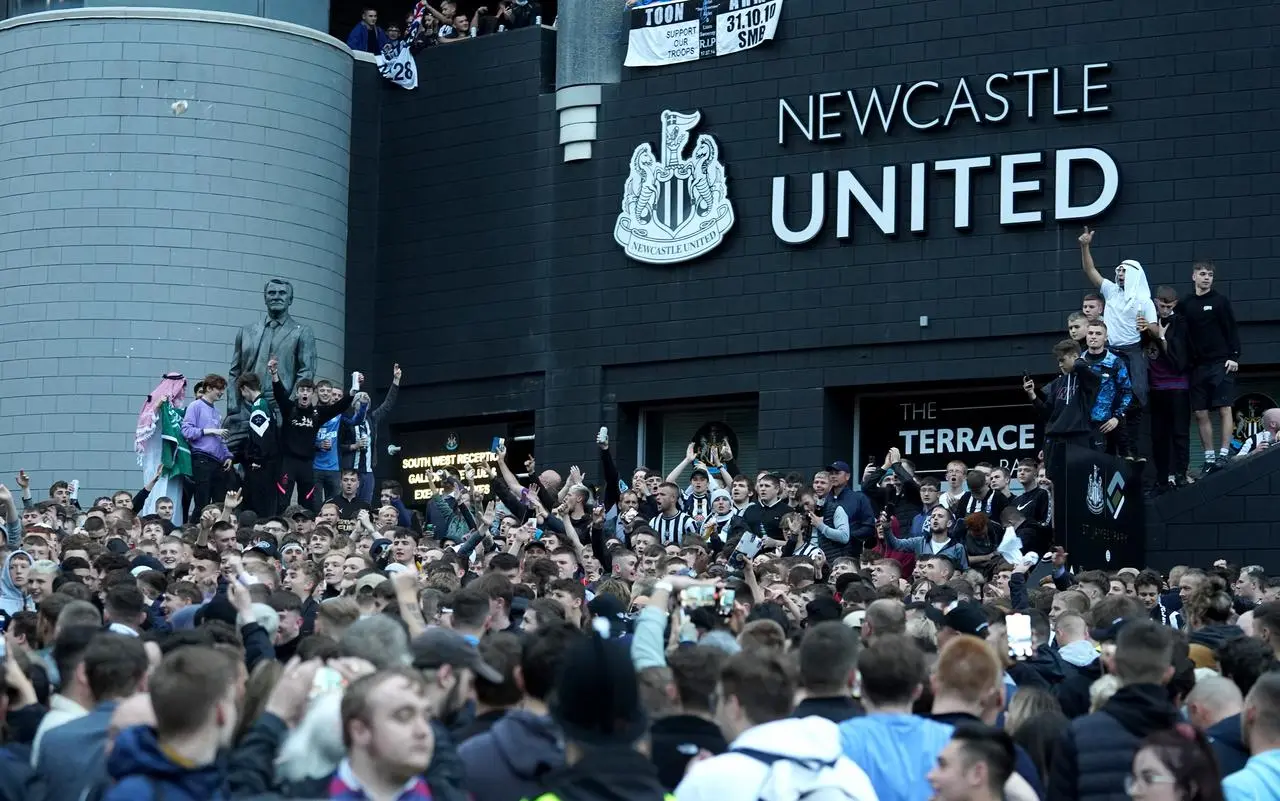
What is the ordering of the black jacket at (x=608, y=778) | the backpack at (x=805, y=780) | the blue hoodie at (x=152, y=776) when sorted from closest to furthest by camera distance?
the black jacket at (x=608, y=778)
the blue hoodie at (x=152, y=776)
the backpack at (x=805, y=780)

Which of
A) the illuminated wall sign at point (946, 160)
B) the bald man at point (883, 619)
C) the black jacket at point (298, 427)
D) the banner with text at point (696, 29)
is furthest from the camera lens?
the banner with text at point (696, 29)

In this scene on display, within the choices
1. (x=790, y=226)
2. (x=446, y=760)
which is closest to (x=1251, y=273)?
(x=790, y=226)

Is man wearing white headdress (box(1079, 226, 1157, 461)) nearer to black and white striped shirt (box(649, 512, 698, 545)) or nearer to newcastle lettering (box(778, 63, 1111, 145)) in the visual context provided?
newcastle lettering (box(778, 63, 1111, 145))

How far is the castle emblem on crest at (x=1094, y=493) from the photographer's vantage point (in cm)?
1789

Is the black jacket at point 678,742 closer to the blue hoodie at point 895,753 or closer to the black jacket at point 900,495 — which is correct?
the blue hoodie at point 895,753

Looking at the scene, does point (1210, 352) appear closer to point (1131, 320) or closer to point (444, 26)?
point (1131, 320)

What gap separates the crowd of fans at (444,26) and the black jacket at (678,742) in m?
21.7

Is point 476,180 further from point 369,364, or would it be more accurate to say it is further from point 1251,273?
point 1251,273

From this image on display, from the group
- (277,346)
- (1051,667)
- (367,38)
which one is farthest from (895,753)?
(367,38)

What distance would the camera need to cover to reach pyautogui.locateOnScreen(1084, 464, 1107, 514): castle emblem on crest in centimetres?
1789

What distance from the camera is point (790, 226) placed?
24781 millimetres

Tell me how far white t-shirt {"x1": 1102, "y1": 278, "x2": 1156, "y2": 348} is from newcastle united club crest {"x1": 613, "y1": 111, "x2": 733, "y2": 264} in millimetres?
6618

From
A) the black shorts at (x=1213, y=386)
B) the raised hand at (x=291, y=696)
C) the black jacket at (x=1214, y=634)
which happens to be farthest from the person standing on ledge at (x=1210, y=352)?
the raised hand at (x=291, y=696)

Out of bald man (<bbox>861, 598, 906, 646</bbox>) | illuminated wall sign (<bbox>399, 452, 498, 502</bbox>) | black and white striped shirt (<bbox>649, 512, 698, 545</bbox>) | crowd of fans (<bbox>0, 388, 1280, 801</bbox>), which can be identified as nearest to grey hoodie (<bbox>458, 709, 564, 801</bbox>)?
crowd of fans (<bbox>0, 388, 1280, 801</bbox>)
